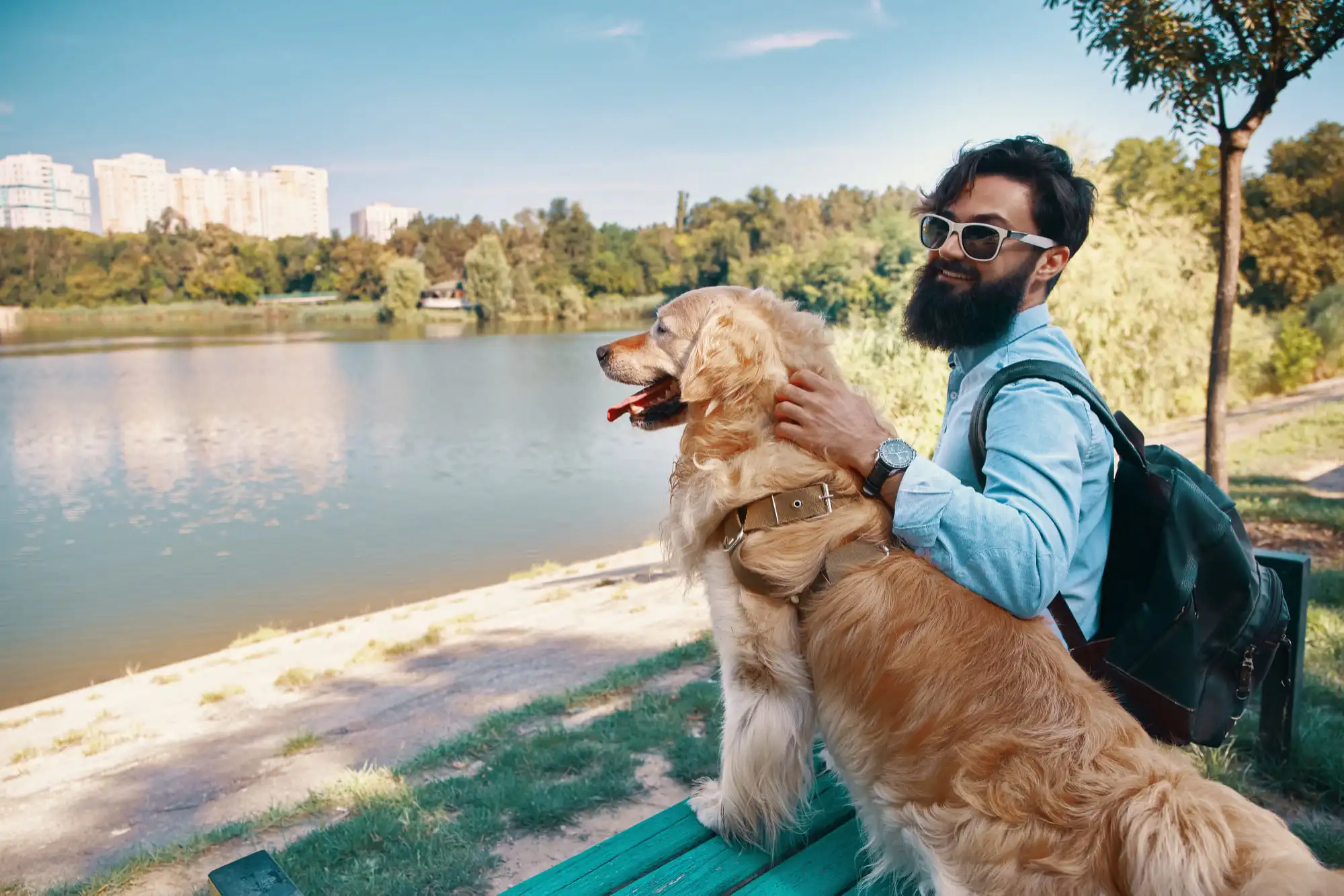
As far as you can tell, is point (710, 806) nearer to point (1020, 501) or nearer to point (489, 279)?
point (1020, 501)

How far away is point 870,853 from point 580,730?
3279 mm

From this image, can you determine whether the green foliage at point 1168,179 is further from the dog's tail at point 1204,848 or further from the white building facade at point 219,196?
the white building facade at point 219,196

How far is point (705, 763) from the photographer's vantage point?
14.9 ft

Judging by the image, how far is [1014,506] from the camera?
2.11m

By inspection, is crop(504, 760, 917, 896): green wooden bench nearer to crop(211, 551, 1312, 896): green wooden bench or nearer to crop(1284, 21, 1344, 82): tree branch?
crop(211, 551, 1312, 896): green wooden bench

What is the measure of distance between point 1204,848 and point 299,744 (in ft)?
20.2

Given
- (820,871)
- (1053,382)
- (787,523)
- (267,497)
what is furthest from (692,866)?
(267,497)

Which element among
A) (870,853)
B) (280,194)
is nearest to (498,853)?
(870,853)

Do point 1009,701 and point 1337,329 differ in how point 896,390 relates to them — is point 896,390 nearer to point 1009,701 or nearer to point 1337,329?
point 1009,701

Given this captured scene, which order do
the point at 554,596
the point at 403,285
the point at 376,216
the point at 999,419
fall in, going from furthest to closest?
the point at 376,216
the point at 403,285
the point at 554,596
the point at 999,419

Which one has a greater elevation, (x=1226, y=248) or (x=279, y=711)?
(x=1226, y=248)

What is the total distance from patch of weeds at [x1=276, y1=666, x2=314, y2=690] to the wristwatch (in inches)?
291

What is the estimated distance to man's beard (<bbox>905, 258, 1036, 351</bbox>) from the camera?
2.61 metres

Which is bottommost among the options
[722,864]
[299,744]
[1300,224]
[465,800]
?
[299,744]
